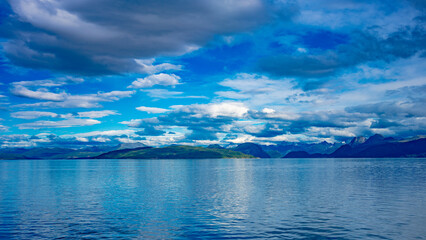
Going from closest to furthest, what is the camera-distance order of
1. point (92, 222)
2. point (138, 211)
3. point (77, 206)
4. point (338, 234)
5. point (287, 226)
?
point (338, 234)
point (287, 226)
point (92, 222)
point (138, 211)
point (77, 206)

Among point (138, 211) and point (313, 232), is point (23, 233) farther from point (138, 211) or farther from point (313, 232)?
point (313, 232)

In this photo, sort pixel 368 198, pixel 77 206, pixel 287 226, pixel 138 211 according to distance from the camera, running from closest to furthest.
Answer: pixel 287 226
pixel 138 211
pixel 77 206
pixel 368 198

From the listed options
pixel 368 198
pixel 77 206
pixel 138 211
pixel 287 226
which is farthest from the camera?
pixel 368 198

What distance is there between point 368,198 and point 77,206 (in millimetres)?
67402

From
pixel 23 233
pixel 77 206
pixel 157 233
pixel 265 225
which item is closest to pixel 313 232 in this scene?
pixel 265 225

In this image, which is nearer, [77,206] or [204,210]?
[204,210]

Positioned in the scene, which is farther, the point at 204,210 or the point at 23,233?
the point at 204,210

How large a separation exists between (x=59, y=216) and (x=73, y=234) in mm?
14273

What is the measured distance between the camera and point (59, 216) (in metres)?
54.0

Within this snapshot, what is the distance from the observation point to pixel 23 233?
42906mm

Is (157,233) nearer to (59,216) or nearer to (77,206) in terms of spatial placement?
(59,216)

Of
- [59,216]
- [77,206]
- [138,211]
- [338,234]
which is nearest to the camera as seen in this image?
Answer: [338,234]

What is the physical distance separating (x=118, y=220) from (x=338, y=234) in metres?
34.3

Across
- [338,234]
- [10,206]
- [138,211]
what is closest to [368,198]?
[338,234]
